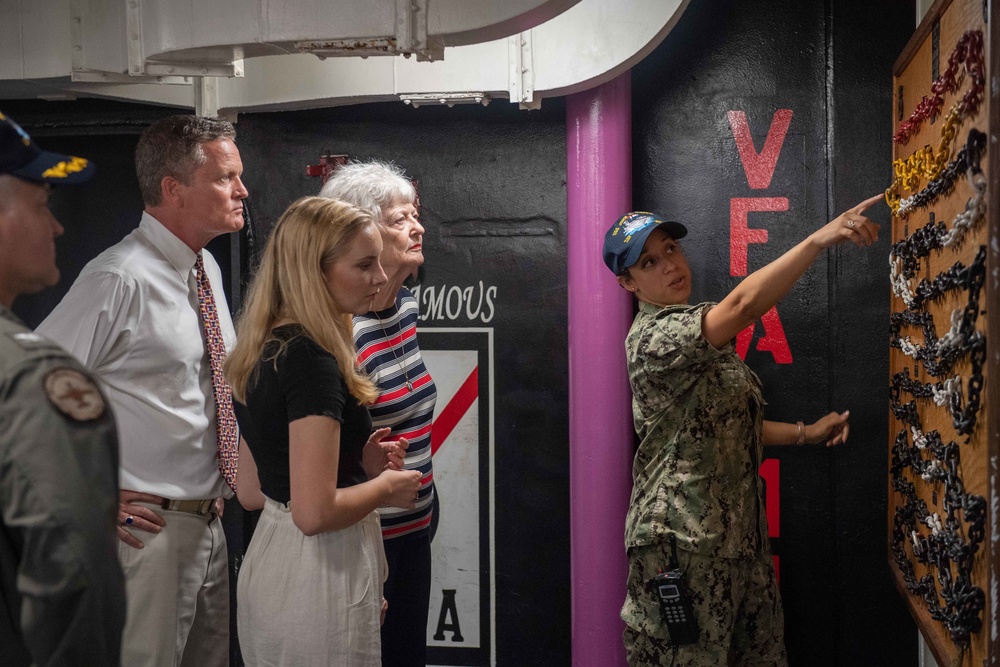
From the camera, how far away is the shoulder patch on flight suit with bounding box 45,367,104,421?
1136 mm

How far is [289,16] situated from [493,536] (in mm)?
1975

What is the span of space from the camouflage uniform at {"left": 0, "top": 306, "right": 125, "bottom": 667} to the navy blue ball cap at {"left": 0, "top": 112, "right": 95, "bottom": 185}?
0.32 metres

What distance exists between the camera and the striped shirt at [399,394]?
249 cm

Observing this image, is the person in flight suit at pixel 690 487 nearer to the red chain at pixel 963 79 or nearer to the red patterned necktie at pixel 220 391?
the red chain at pixel 963 79

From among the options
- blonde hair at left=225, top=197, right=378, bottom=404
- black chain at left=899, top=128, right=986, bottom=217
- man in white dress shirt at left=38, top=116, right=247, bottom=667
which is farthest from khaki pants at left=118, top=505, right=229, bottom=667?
black chain at left=899, top=128, right=986, bottom=217

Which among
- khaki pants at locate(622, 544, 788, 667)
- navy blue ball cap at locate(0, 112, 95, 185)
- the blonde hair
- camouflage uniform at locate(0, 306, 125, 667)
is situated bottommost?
khaki pants at locate(622, 544, 788, 667)

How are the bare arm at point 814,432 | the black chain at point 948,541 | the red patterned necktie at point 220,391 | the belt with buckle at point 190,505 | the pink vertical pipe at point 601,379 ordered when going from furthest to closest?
the pink vertical pipe at point 601,379 → the bare arm at point 814,432 → the red patterned necktie at point 220,391 → the belt with buckle at point 190,505 → the black chain at point 948,541

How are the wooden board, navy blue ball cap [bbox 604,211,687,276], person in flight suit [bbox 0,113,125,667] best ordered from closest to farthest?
person in flight suit [bbox 0,113,125,667] < the wooden board < navy blue ball cap [bbox 604,211,687,276]

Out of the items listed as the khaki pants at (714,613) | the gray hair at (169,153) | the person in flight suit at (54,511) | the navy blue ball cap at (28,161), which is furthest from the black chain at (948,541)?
the gray hair at (169,153)

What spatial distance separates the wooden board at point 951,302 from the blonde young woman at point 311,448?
1.13 metres

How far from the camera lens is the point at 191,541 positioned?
2377 mm

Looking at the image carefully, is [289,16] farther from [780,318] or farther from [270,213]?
[780,318]

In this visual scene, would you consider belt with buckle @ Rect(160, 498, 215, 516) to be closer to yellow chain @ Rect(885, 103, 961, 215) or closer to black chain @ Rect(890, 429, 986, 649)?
black chain @ Rect(890, 429, 986, 649)

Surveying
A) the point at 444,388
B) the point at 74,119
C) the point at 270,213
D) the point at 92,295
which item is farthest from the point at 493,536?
the point at 74,119
